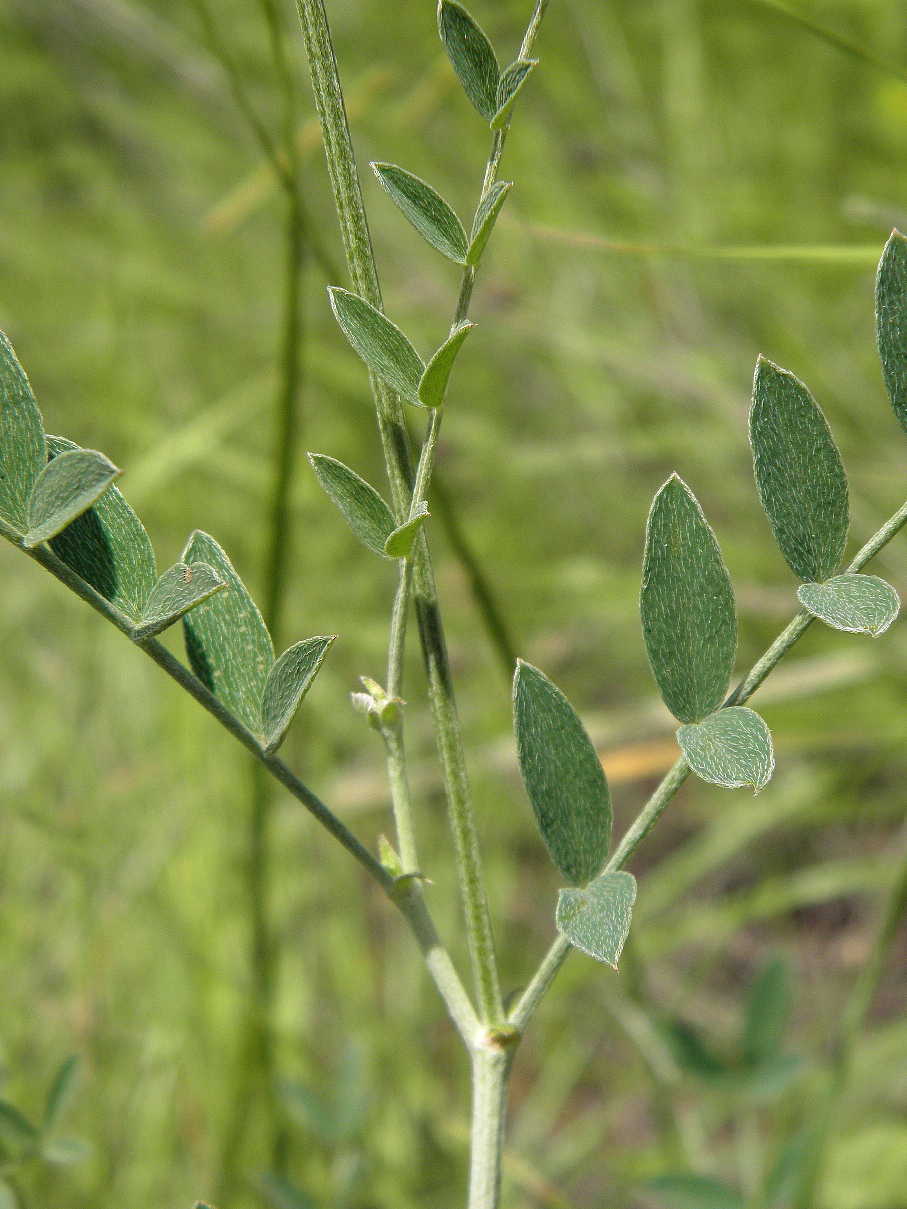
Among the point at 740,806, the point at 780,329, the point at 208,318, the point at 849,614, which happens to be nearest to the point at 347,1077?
the point at 849,614

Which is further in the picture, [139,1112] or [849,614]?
[139,1112]

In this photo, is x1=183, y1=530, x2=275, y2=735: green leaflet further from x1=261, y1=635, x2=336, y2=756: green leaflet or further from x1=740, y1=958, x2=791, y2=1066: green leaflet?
x1=740, y1=958, x2=791, y2=1066: green leaflet

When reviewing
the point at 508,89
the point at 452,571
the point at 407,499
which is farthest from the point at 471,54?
the point at 452,571

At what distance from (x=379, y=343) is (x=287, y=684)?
0.33 feet

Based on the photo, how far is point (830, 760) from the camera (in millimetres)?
1231

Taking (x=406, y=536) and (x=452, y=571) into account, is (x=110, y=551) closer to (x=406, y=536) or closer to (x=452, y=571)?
(x=406, y=536)

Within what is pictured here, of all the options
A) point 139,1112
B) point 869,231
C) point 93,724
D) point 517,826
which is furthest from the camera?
point 869,231

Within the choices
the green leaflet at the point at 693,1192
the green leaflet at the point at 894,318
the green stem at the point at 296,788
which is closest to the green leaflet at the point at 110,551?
the green stem at the point at 296,788

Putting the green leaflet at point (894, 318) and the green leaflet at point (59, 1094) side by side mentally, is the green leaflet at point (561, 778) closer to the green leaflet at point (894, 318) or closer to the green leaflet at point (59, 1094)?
the green leaflet at point (894, 318)

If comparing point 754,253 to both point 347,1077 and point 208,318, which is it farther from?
point 208,318

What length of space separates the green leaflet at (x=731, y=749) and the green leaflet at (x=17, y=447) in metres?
0.19

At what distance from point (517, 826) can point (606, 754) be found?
17 cm

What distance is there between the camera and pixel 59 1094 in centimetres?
45

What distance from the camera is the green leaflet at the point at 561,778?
29cm
